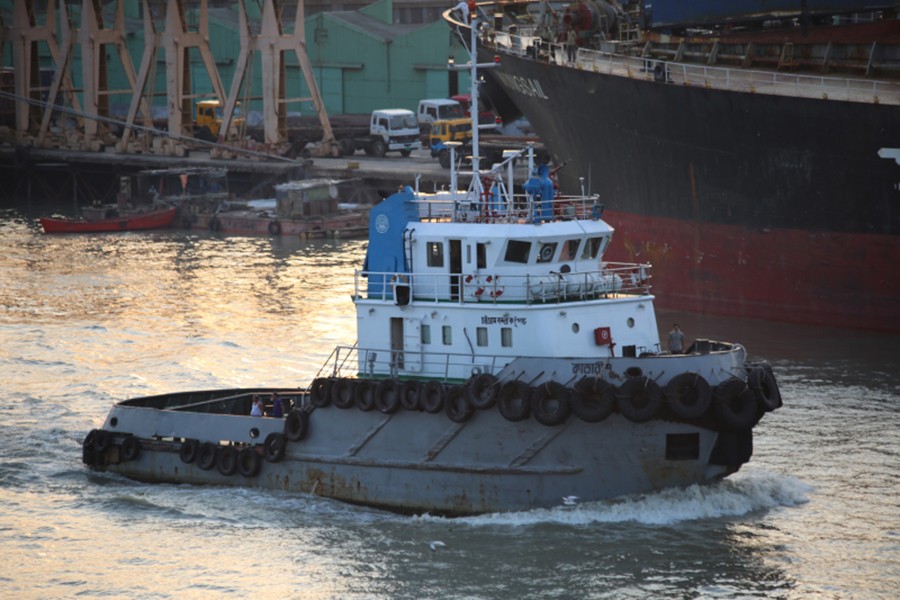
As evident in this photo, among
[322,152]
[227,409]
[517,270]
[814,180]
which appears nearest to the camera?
[517,270]

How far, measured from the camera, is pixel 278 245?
49.0 meters

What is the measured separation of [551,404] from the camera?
63.1ft

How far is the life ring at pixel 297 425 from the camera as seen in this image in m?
21.0

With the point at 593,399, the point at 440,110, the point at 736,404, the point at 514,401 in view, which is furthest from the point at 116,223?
the point at 736,404

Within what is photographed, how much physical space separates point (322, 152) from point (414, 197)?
41.5m

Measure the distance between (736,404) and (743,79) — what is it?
53.1 ft

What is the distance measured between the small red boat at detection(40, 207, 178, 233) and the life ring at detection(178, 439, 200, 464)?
106 feet

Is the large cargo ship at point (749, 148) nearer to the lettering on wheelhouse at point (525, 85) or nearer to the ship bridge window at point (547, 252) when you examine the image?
the lettering on wheelhouse at point (525, 85)

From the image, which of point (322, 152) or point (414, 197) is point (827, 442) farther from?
point (322, 152)

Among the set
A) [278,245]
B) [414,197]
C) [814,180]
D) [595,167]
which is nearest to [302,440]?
[414,197]

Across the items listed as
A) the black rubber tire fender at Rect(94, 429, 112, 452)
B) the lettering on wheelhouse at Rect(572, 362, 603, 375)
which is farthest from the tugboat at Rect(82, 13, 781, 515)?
the black rubber tire fender at Rect(94, 429, 112, 452)

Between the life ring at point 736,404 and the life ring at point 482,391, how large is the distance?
3.08 metres

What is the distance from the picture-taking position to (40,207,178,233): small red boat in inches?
2061

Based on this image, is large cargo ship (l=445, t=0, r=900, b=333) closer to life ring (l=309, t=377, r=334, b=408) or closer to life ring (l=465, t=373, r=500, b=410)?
life ring (l=309, t=377, r=334, b=408)
